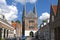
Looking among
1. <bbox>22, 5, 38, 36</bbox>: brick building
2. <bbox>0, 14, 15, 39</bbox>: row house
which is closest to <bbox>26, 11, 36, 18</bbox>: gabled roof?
<bbox>22, 5, 38, 36</bbox>: brick building

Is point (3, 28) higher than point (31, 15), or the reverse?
point (31, 15)

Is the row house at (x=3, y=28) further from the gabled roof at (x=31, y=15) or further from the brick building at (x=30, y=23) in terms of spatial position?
the gabled roof at (x=31, y=15)

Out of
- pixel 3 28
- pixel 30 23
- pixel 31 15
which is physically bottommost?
pixel 3 28

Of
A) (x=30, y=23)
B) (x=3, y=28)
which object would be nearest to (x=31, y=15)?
(x=30, y=23)

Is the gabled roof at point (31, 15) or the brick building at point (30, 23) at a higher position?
the gabled roof at point (31, 15)

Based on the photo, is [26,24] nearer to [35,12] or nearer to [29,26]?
[29,26]

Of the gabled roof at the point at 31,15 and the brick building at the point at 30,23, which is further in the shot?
the gabled roof at the point at 31,15

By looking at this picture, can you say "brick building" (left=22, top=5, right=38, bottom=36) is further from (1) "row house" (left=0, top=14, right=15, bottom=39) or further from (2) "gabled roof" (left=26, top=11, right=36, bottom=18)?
(1) "row house" (left=0, top=14, right=15, bottom=39)

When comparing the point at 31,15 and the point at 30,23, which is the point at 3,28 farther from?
the point at 31,15

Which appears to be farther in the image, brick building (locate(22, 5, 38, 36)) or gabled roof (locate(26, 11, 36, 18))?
gabled roof (locate(26, 11, 36, 18))

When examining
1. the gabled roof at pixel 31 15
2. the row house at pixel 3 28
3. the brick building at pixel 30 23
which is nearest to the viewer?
the row house at pixel 3 28

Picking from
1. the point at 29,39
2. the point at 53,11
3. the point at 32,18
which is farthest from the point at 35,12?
the point at 53,11

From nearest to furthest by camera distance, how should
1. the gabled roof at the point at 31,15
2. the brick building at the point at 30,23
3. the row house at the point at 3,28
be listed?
the row house at the point at 3,28, the brick building at the point at 30,23, the gabled roof at the point at 31,15

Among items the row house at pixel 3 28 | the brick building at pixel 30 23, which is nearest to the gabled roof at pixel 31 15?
the brick building at pixel 30 23
